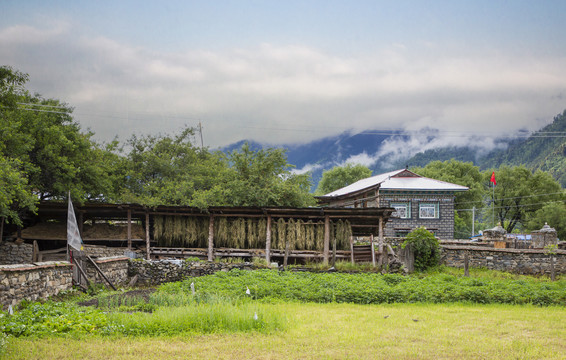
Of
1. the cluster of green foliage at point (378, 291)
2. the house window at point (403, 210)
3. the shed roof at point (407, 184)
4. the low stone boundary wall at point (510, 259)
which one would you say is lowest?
the low stone boundary wall at point (510, 259)

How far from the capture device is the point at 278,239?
2548 cm

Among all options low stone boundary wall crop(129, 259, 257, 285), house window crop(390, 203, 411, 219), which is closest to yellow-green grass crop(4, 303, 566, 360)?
low stone boundary wall crop(129, 259, 257, 285)

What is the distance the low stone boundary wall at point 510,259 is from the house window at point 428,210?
15502 millimetres

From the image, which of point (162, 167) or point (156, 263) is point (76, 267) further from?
point (162, 167)

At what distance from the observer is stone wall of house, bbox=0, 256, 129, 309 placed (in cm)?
1231

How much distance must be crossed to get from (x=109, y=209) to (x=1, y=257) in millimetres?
5522

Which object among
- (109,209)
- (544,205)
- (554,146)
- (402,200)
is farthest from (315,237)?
(554,146)

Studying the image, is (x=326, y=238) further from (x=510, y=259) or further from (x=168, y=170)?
(x=168, y=170)

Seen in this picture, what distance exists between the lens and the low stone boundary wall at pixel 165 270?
842 inches

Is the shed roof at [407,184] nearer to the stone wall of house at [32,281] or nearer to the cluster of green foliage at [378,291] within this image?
the cluster of green foliage at [378,291]

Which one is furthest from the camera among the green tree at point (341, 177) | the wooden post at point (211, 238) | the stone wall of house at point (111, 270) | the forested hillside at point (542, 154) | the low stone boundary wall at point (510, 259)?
the forested hillside at point (542, 154)

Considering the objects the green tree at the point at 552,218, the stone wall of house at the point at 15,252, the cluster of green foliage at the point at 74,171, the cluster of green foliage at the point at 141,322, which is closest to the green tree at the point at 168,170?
the cluster of green foliage at the point at 74,171

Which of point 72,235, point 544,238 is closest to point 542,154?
point 544,238

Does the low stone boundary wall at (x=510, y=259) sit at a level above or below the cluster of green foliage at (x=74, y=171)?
below
